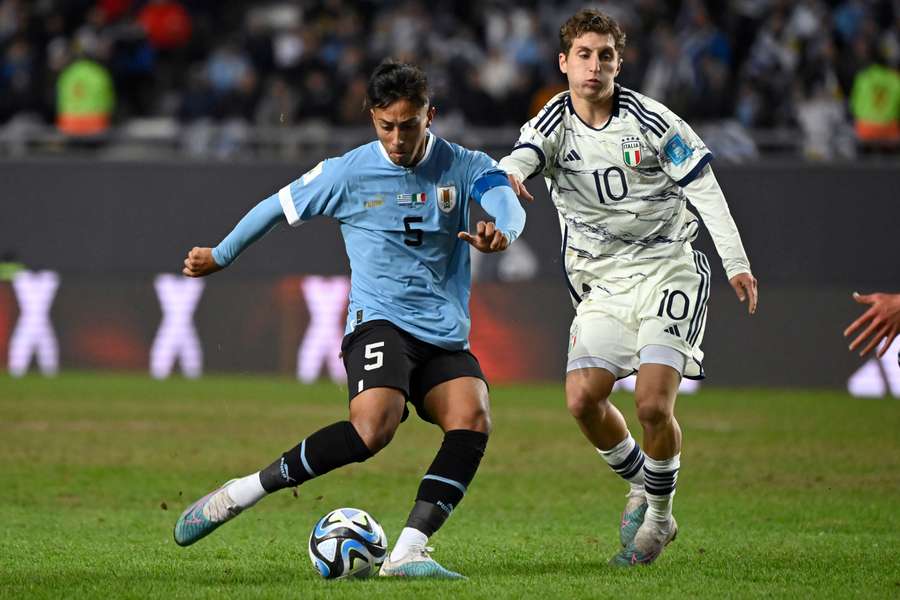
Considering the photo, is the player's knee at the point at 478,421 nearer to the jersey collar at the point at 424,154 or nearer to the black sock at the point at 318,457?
the black sock at the point at 318,457

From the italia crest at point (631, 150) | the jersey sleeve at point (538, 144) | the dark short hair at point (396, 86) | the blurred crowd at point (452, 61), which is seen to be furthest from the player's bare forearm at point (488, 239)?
the blurred crowd at point (452, 61)

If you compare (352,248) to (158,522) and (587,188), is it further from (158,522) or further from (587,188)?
(158,522)

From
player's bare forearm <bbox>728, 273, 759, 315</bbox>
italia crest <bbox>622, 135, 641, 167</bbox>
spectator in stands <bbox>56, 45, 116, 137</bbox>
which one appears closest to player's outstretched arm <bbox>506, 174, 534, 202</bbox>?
italia crest <bbox>622, 135, 641, 167</bbox>

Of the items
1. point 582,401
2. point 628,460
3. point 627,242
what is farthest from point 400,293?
point 628,460

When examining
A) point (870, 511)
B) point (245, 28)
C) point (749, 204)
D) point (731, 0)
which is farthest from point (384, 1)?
point (870, 511)

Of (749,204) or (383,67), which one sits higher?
(383,67)

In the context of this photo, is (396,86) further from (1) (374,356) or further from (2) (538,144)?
(1) (374,356)

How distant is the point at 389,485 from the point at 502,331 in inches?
278

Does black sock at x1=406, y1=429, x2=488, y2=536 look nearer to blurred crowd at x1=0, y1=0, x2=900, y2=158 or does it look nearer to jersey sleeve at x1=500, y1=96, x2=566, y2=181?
jersey sleeve at x1=500, y1=96, x2=566, y2=181

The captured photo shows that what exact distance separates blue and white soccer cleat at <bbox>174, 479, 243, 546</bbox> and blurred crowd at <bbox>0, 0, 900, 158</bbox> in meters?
12.5

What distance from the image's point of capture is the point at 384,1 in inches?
850

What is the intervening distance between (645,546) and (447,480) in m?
1.08

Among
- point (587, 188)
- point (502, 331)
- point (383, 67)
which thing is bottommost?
point (502, 331)

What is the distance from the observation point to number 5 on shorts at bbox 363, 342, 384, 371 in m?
6.53
